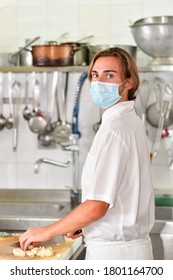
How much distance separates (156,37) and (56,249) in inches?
55.8

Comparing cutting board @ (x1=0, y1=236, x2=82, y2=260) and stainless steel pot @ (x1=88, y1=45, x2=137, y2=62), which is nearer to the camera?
cutting board @ (x1=0, y1=236, x2=82, y2=260)

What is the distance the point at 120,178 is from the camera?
189 centimetres

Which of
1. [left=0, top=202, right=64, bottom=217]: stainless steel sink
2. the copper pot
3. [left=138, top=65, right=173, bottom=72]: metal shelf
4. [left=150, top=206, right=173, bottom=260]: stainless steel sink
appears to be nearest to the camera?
[left=150, top=206, right=173, bottom=260]: stainless steel sink

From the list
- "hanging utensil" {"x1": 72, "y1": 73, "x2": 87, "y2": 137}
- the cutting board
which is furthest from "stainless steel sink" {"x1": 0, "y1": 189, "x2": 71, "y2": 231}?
the cutting board

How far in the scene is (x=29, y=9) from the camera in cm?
346

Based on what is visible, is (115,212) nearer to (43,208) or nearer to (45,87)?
(43,208)

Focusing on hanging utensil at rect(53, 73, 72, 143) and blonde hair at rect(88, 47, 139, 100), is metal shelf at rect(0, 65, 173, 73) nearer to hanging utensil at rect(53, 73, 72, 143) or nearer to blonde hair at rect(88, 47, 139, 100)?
hanging utensil at rect(53, 73, 72, 143)

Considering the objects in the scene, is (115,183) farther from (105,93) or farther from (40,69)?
(40,69)

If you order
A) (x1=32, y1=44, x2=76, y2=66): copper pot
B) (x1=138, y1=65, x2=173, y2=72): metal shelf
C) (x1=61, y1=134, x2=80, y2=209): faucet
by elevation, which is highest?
(x1=32, y1=44, x2=76, y2=66): copper pot

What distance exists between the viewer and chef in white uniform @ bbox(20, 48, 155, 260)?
6.08 feet

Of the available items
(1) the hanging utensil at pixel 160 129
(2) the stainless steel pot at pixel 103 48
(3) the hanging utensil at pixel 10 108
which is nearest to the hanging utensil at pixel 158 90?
(1) the hanging utensil at pixel 160 129

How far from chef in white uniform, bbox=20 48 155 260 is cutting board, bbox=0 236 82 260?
0.14ft
